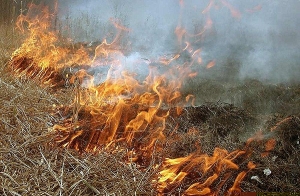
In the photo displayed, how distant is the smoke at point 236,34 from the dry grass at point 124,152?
1.88 ft

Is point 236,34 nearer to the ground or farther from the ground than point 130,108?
farther from the ground

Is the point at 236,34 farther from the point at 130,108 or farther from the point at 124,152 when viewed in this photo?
the point at 124,152

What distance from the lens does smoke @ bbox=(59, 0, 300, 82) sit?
19.5 feet

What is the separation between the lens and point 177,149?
153 inches

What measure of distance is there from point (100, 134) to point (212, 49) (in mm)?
3927

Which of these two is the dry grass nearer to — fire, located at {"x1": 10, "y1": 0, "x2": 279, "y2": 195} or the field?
the field

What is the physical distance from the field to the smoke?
1.83ft

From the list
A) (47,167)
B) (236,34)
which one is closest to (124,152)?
(47,167)

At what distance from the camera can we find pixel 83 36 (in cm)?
985

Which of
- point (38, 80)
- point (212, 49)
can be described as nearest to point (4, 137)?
point (38, 80)

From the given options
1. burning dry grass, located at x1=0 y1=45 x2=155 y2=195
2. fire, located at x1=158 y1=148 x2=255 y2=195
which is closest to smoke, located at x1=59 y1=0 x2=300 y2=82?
fire, located at x1=158 y1=148 x2=255 y2=195

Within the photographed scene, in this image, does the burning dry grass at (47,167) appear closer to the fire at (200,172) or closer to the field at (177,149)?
the field at (177,149)

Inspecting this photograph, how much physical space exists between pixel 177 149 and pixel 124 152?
0.72 m

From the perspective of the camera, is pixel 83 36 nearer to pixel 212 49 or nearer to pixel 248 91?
pixel 212 49
